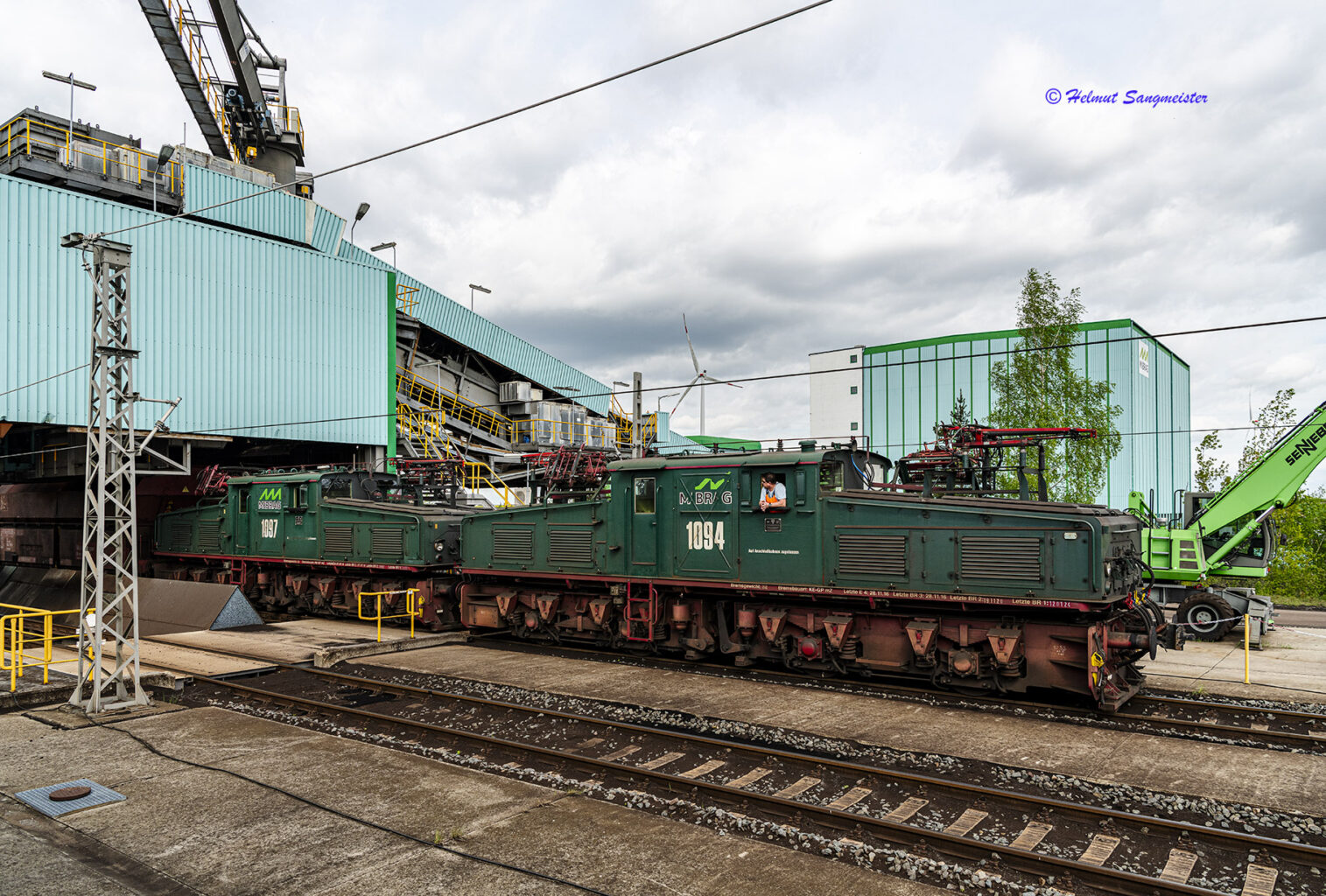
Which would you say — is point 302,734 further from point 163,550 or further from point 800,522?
point 163,550

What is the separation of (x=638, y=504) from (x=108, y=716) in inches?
312

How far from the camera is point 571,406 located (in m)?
40.5

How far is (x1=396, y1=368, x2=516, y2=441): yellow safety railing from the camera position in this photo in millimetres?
33656

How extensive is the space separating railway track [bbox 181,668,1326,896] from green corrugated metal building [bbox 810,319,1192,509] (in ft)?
102

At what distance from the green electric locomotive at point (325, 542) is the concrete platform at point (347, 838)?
9.54 meters

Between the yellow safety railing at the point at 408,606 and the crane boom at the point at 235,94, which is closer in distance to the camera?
the yellow safety railing at the point at 408,606

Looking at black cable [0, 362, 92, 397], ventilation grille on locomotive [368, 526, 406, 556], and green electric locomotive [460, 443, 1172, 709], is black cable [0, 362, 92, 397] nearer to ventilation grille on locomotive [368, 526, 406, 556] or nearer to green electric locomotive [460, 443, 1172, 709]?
ventilation grille on locomotive [368, 526, 406, 556]

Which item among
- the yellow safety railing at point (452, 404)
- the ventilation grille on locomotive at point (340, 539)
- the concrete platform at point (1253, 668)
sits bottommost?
the concrete platform at point (1253, 668)

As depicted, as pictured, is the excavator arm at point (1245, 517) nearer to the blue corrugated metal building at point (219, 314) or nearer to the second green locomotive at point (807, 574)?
the second green locomotive at point (807, 574)

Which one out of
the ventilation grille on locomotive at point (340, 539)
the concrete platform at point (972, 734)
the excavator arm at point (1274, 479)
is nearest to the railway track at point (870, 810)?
the concrete platform at point (972, 734)

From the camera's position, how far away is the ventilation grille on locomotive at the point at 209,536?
75.6 ft

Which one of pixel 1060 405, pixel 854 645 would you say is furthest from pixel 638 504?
pixel 1060 405

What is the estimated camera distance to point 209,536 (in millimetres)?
23422

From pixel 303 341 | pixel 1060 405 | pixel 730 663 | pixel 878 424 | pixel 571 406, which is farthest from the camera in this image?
pixel 878 424
